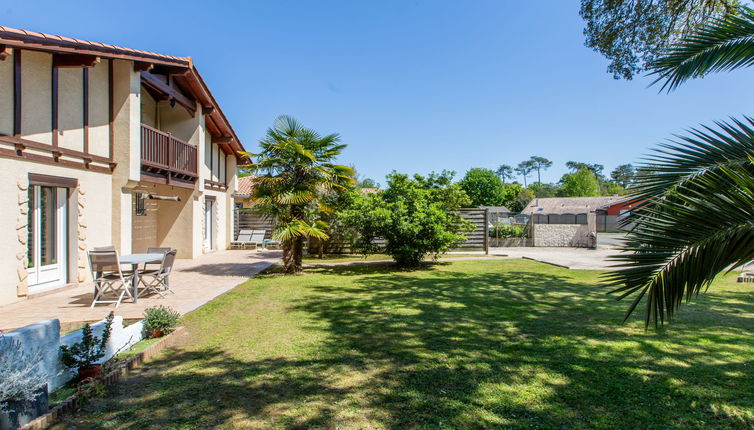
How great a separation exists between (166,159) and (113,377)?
9.92m

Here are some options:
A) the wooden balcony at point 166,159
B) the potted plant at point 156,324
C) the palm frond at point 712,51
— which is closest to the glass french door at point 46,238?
the wooden balcony at point 166,159

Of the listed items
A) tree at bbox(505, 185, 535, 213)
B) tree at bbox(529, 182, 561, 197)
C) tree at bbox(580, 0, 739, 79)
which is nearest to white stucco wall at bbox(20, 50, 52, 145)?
tree at bbox(580, 0, 739, 79)

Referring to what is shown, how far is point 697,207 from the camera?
2336mm

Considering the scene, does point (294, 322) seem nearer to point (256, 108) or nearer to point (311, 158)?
point (311, 158)

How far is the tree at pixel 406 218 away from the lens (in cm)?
1123

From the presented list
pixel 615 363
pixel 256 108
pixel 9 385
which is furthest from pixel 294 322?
pixel 256 108

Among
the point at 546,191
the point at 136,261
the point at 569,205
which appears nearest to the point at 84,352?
the point at 136,261

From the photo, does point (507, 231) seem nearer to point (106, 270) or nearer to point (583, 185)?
point (106, 270)

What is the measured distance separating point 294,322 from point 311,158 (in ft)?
18.0

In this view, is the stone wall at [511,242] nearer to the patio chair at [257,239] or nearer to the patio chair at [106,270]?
the patio chair at [257,239]

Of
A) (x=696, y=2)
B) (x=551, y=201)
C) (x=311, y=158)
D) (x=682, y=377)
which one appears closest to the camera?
(x=682, y=377)

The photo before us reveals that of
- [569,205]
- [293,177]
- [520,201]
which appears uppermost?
[520,201]

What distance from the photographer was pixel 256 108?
2184 cm

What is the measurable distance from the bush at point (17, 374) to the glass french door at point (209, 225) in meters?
14.2
